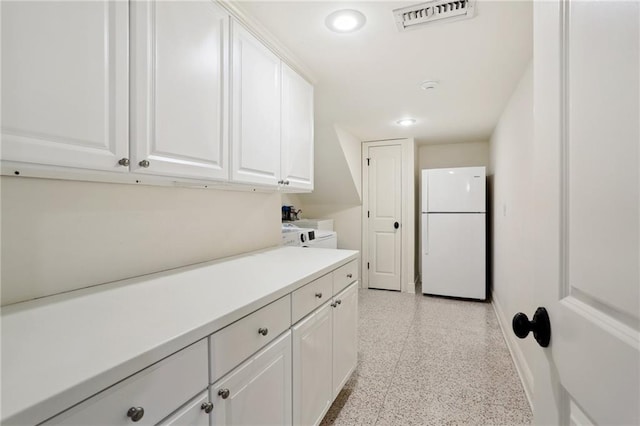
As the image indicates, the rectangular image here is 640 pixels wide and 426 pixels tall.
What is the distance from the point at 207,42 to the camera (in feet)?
4.37

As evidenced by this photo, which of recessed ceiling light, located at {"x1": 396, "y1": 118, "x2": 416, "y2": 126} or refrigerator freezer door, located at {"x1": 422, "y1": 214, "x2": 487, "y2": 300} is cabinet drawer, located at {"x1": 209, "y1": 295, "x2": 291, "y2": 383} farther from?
refrigerator freezer door, located at {"x1": 422, "y1": 214, "x2": 487, "y2": 300}

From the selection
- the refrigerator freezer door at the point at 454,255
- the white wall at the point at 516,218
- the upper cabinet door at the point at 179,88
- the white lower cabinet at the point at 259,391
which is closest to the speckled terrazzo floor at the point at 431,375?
the white wall at the point at 516,218

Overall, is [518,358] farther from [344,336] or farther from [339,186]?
[339,186]

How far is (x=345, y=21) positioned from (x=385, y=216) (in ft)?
10.3

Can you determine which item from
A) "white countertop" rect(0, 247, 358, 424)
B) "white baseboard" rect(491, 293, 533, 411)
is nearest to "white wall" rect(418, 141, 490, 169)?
"white baseboard" rect(491, 293, 533, 411)

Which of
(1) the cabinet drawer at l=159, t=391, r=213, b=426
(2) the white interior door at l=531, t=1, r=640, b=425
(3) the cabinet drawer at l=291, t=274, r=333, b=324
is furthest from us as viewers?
(3) the cabinet drawer at l=291, t=274, r=333, b=324

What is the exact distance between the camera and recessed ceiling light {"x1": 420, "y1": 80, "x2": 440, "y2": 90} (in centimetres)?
230

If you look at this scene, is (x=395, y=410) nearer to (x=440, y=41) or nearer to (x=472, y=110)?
(x=440, y=41)

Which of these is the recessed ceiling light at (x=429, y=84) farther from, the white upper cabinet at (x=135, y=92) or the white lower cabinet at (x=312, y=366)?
the white lower cabinet at (x=312, y=366)

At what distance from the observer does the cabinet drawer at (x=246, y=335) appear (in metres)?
0.87

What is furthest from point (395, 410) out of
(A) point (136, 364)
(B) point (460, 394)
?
(A) point (136, 364)

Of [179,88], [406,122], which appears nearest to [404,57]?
[179,88]

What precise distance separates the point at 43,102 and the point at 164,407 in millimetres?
856

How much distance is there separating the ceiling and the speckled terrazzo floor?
2172 millimetres
